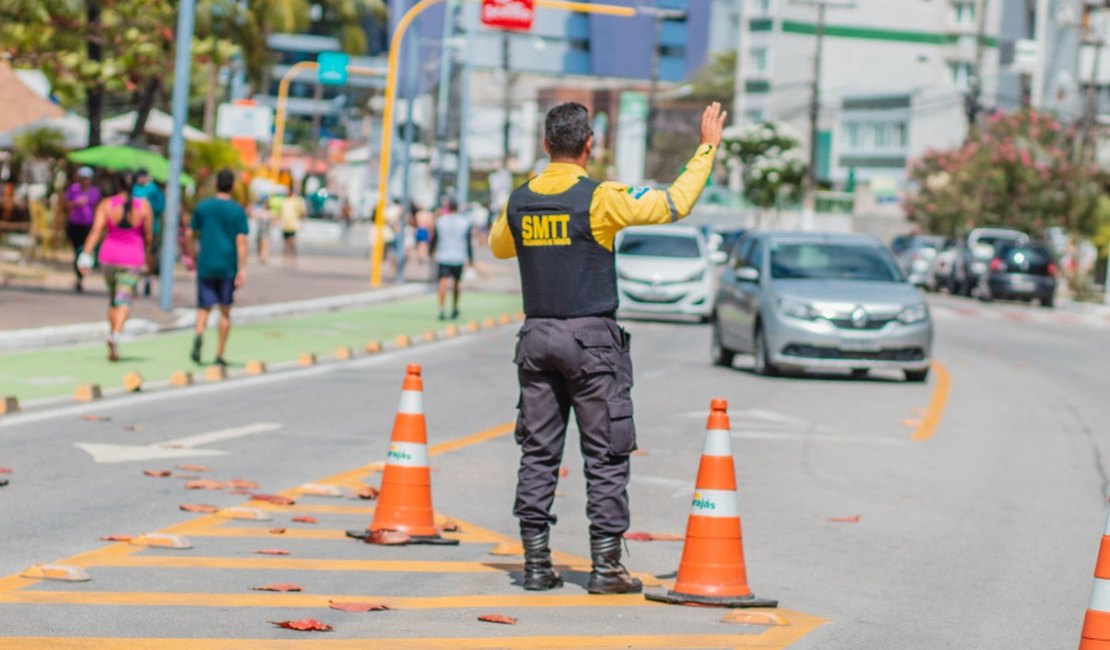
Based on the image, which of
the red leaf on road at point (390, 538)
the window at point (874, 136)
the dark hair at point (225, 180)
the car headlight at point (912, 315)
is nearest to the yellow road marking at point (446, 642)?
the red leaf on road at point (390, 538)

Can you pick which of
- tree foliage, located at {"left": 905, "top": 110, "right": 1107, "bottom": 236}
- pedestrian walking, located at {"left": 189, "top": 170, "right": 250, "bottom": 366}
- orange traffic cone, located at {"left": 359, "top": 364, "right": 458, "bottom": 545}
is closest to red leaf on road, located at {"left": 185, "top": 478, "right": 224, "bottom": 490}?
orange traffic cone, located at {"left": 359, "top": 364, "right": 458, "bottom": 545}

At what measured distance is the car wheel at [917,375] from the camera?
2245cm

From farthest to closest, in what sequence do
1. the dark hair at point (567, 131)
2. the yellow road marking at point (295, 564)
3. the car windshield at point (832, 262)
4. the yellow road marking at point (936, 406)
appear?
the car windshield at point (832, 262), the yellow road marking at point (936, 406), the yellow road marking at point (295, 564), the dark hair at point (567, 131)

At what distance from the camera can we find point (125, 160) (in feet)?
110

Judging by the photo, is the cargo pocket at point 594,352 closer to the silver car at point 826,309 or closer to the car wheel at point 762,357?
the silver car at point 826,309

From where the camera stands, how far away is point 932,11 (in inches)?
4624

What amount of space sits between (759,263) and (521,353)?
1502 centimetres

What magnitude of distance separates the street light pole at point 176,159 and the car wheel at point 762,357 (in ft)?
28.9

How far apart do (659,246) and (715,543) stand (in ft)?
87.0

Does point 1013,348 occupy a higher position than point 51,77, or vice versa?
point 51,77

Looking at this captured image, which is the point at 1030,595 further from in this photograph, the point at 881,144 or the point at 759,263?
the point at 881,144

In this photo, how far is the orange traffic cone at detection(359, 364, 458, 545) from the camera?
9602mm

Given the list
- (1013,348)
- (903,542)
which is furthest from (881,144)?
(903,542)

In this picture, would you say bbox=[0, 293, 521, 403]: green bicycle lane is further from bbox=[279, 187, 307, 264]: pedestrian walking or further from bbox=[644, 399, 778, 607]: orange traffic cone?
bbox=[279, 187, 307, 264]: pedestrian walking
